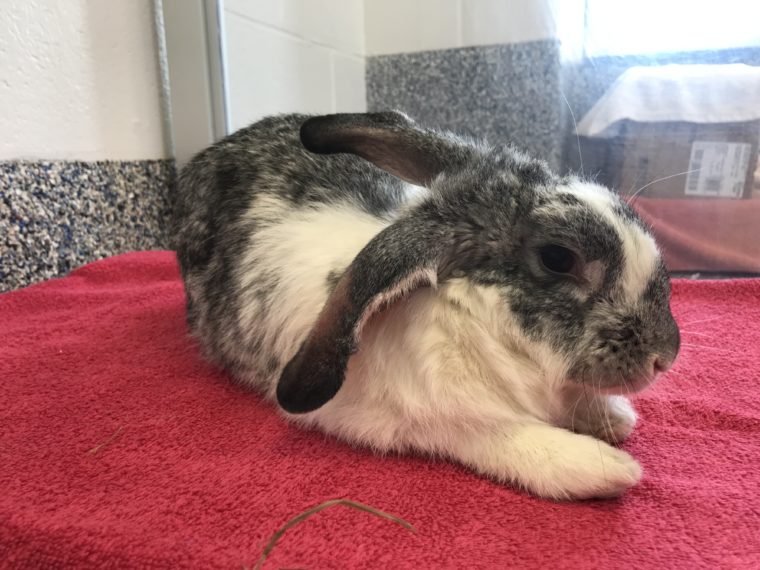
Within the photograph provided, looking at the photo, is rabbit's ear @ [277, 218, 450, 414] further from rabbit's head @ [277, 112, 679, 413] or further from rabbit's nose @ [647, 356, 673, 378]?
rabbit's nose @ [647, 356, 673, 378]

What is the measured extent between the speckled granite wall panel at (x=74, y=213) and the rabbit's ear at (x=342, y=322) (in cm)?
151

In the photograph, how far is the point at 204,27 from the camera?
2596 mm

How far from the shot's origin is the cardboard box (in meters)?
2.66

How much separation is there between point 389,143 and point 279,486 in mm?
735

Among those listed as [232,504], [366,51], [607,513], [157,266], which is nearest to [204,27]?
[157,266]

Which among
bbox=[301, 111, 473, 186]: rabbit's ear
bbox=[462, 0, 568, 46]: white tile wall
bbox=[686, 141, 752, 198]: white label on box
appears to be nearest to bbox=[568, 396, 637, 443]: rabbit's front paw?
bbox=[301, 111, 473, 186]: rabbit's ear

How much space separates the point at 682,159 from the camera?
2.76 m

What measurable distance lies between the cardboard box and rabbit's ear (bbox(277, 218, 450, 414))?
5.81 feet

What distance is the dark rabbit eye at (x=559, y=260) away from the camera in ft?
3.76

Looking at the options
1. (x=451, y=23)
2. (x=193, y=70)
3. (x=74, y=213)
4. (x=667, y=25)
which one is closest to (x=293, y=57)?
(x=193, y=70)

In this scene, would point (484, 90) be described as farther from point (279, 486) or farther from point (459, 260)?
point (279, 486)

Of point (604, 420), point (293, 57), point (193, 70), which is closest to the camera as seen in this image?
point (604, 420)

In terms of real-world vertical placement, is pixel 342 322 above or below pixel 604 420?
above

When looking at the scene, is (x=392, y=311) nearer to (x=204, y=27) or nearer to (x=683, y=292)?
(x=683, y=292)
